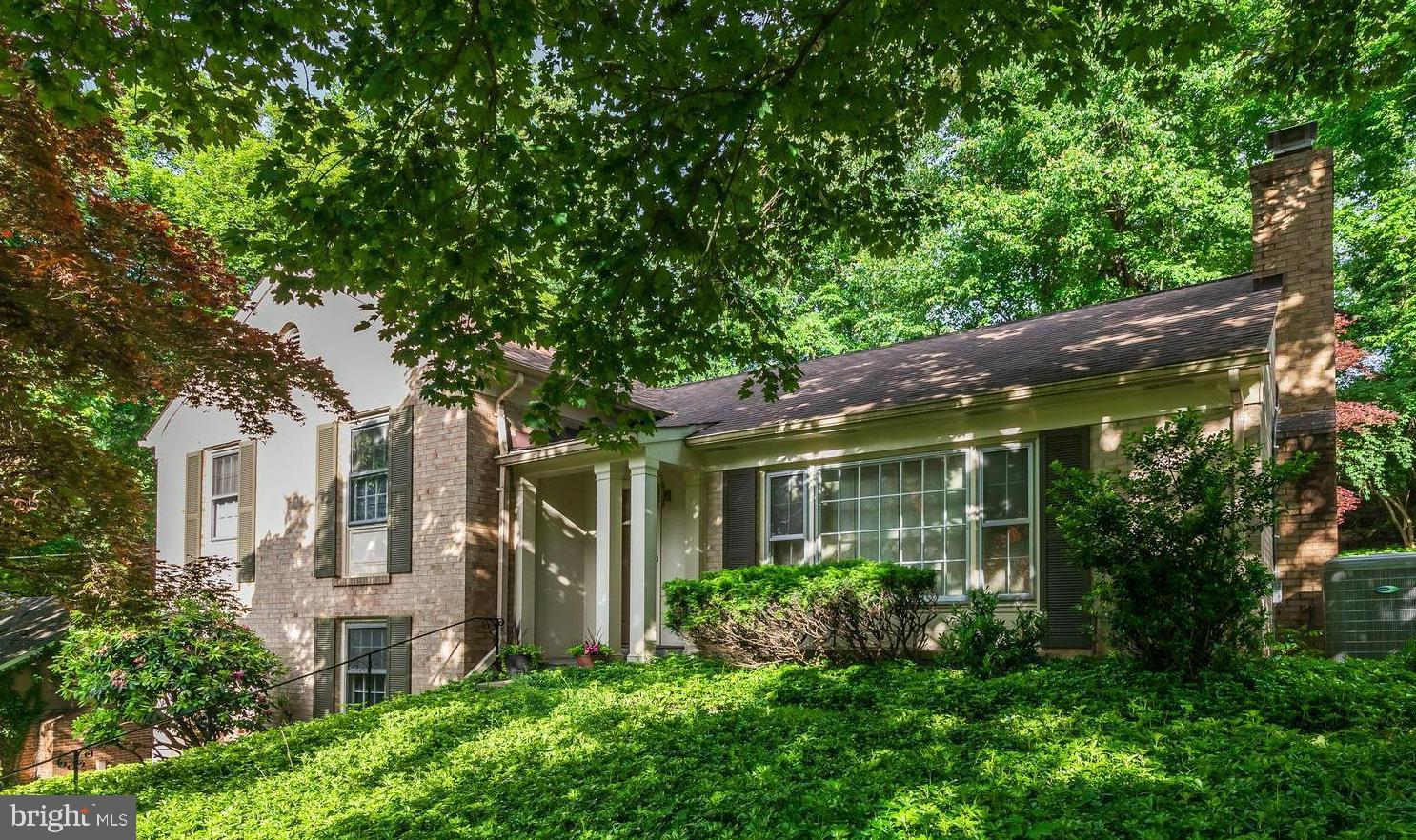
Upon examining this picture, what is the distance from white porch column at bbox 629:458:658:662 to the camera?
1102cm

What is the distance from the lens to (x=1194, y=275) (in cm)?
1811

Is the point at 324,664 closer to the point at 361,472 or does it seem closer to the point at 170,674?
the point at 170,674

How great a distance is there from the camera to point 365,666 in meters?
13.3

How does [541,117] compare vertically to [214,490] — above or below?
above

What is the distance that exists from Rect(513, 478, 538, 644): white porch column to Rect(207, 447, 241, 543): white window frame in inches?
246

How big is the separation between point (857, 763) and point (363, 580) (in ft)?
32.2

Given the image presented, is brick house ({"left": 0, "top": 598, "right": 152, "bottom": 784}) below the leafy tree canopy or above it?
below

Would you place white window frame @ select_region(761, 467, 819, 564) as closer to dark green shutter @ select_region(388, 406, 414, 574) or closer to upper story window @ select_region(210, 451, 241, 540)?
dark green shutter @ select_region(388, 406, 414, 574)

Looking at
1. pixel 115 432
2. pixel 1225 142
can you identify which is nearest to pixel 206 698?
pixel 115 432

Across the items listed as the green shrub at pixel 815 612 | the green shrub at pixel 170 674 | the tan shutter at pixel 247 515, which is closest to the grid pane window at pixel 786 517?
the green shrub at pixel 815 612

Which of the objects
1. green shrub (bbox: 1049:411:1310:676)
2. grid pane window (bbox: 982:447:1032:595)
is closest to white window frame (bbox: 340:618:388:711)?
grid pane window (bbox: 982:447:1032:595)

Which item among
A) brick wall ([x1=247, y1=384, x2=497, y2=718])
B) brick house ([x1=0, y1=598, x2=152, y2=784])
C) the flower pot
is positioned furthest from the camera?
brick house ([x1=0, y1=598, x2=152, y2=784])

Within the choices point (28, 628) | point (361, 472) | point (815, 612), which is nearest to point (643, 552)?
point (815, 612)

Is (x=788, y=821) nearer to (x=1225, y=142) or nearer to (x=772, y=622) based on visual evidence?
(x=772, y=622)
